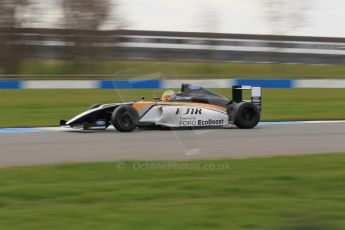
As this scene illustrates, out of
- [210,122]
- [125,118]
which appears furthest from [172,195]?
[210,122]

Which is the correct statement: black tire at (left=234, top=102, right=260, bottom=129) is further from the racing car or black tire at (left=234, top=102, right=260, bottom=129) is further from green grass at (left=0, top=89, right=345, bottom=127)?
green grass at (left=0, top=89, right=345, bottom=127)

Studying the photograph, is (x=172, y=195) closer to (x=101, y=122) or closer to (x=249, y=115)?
(x=101, y=122)

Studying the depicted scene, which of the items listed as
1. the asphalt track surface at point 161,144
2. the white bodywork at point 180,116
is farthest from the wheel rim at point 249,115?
the white bodywork at point 180,116

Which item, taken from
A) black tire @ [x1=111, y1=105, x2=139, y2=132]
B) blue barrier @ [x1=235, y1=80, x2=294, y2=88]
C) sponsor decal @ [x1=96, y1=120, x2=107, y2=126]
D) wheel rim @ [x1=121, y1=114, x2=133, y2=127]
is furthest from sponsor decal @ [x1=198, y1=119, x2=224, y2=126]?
blue barrier @ [x1=235, y1=80, x2=294, y2=88]

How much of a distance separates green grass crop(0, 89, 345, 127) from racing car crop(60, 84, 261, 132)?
368 millimetres

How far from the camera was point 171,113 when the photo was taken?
1105 cm

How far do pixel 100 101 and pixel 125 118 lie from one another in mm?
8962

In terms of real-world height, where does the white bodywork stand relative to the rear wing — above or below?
below

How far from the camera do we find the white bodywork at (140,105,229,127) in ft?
36.3

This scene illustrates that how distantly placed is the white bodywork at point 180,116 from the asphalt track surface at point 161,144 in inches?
6.9

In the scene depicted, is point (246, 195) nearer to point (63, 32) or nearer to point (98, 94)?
point (98, 94)

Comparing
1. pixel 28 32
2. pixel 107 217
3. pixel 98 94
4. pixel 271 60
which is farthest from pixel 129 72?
pixel 271 60

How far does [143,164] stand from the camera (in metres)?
7.54

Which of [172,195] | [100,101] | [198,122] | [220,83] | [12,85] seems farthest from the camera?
[12,85]
